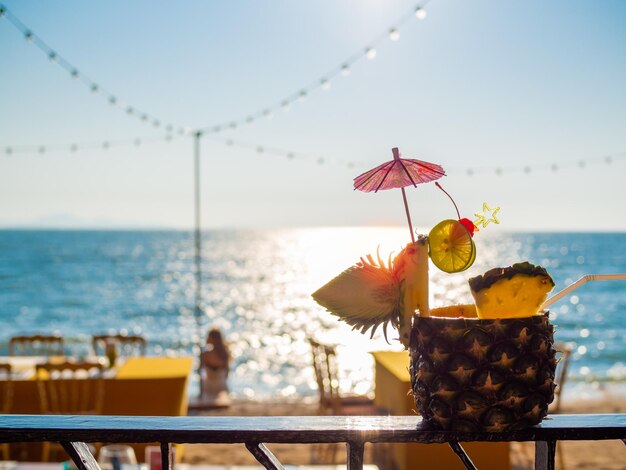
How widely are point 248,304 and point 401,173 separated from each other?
34.6 meters

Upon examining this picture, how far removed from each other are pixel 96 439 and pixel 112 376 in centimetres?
491

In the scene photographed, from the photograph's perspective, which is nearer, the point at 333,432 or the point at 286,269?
the point at 333,432

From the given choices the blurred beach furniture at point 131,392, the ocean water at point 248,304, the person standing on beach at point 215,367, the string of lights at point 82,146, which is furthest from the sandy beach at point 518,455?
the string of lights at point 82,146

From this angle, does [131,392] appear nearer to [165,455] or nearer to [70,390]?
[70,390]

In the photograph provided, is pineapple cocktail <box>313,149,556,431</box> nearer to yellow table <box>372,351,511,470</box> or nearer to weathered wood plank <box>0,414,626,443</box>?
weathered wood plank <box>0,414,626,443</box>

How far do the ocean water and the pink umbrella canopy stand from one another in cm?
8

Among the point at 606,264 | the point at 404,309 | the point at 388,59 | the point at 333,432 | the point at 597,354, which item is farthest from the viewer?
the point at 606,264

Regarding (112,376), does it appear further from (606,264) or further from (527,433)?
(606,264)

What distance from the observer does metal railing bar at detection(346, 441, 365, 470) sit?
92 centimetres

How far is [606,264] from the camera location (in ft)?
180

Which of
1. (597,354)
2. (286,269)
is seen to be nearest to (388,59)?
(597,354)

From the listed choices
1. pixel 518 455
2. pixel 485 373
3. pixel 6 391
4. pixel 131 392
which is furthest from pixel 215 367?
pixel 485 373

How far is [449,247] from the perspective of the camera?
1059 mm

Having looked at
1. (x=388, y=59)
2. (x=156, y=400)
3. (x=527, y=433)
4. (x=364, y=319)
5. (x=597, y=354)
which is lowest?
(x=597, y=354)
